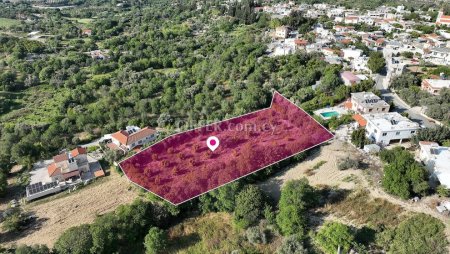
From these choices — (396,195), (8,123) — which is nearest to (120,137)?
(8,123)

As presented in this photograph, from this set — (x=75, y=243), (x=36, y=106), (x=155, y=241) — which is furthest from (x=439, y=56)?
(x=36, y=106)

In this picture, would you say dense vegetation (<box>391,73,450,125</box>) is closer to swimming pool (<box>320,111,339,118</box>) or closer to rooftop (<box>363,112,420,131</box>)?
rooftop (<box>363,112,420,131</box>)

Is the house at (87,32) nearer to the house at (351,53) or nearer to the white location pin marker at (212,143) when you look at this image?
the house at (351,53)

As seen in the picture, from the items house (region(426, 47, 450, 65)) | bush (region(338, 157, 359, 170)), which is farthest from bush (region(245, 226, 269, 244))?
house (region(426, 47, 450, 65))

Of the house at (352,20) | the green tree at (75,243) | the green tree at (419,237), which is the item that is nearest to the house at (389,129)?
the green tree at (419,237)

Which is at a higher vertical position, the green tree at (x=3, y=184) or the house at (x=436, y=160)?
the house at (x=436, y=160)

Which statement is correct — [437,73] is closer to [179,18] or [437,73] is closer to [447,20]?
[447,20]

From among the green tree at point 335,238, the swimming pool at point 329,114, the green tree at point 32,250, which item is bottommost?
the green tree at point 32,250
